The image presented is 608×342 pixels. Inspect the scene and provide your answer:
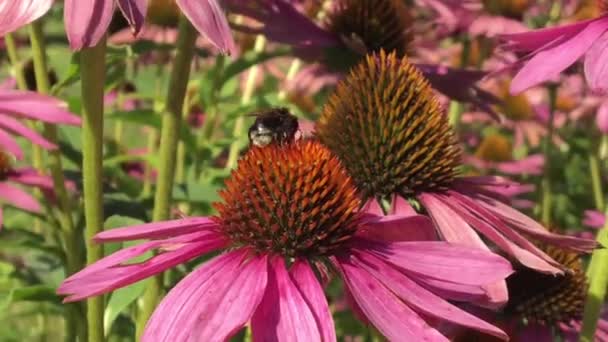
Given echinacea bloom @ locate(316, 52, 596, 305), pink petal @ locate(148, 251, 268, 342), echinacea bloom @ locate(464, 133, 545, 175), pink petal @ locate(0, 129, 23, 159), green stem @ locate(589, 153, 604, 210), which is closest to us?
pink petal @ locate(148, 251, 268, 342)

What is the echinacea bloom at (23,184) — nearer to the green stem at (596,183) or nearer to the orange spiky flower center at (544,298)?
the orange spiky flower center at (544,298)

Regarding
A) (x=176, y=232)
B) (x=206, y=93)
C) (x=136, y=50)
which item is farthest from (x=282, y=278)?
(x=206, y=93)

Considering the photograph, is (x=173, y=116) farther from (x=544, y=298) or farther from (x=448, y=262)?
(x=544, y=298)

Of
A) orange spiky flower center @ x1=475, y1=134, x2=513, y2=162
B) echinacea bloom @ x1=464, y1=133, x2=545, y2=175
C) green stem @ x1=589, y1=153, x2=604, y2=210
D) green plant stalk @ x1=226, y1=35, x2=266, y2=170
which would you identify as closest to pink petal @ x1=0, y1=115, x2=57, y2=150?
green plant stalk @ x1=226, y1=35, x2=266, y2=170

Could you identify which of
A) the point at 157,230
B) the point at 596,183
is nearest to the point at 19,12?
the point at 157,230

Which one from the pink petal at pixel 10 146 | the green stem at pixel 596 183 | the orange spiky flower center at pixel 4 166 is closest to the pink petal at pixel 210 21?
the pink petal at pixel 10 146

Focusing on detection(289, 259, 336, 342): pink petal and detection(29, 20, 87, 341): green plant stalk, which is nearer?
detection(289, 259, 336, 342): pink petal

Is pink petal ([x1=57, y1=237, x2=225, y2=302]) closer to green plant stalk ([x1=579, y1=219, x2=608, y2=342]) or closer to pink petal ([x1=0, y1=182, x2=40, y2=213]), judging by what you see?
green plant stalk ([x1=579, y1=219, x2=608, y2=342])
